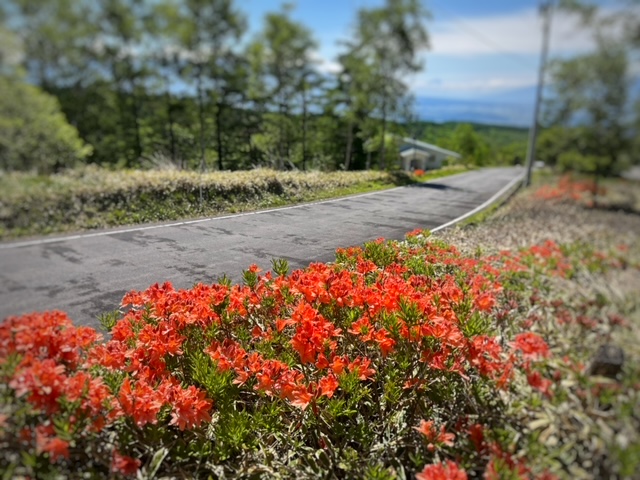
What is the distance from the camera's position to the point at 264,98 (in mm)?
2592

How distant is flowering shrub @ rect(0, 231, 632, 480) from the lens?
171cm

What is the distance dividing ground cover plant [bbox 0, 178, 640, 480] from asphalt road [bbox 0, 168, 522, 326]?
0.31 ft

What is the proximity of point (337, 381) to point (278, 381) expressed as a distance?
1.06ft

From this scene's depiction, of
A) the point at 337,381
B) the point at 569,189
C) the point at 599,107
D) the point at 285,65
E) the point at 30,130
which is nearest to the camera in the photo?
the point at 30,130

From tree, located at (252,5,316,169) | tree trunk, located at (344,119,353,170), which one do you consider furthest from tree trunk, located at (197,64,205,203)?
tree trunk, located at (344,119,353,170)

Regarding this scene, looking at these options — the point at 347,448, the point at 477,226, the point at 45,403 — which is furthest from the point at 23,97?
the point at 477,226

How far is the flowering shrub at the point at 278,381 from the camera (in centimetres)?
171

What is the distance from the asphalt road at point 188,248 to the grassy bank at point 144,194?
0.06 metres

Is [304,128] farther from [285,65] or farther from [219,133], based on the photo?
[219,133]

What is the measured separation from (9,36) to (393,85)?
229 cm

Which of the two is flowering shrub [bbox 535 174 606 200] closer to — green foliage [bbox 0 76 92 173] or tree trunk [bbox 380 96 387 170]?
tree trunk [bbox 380 96 387 170]

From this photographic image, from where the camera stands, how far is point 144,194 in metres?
2.20

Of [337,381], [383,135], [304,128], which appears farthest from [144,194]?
[383,135]

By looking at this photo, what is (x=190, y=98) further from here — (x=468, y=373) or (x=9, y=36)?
(x=468, y=373)
